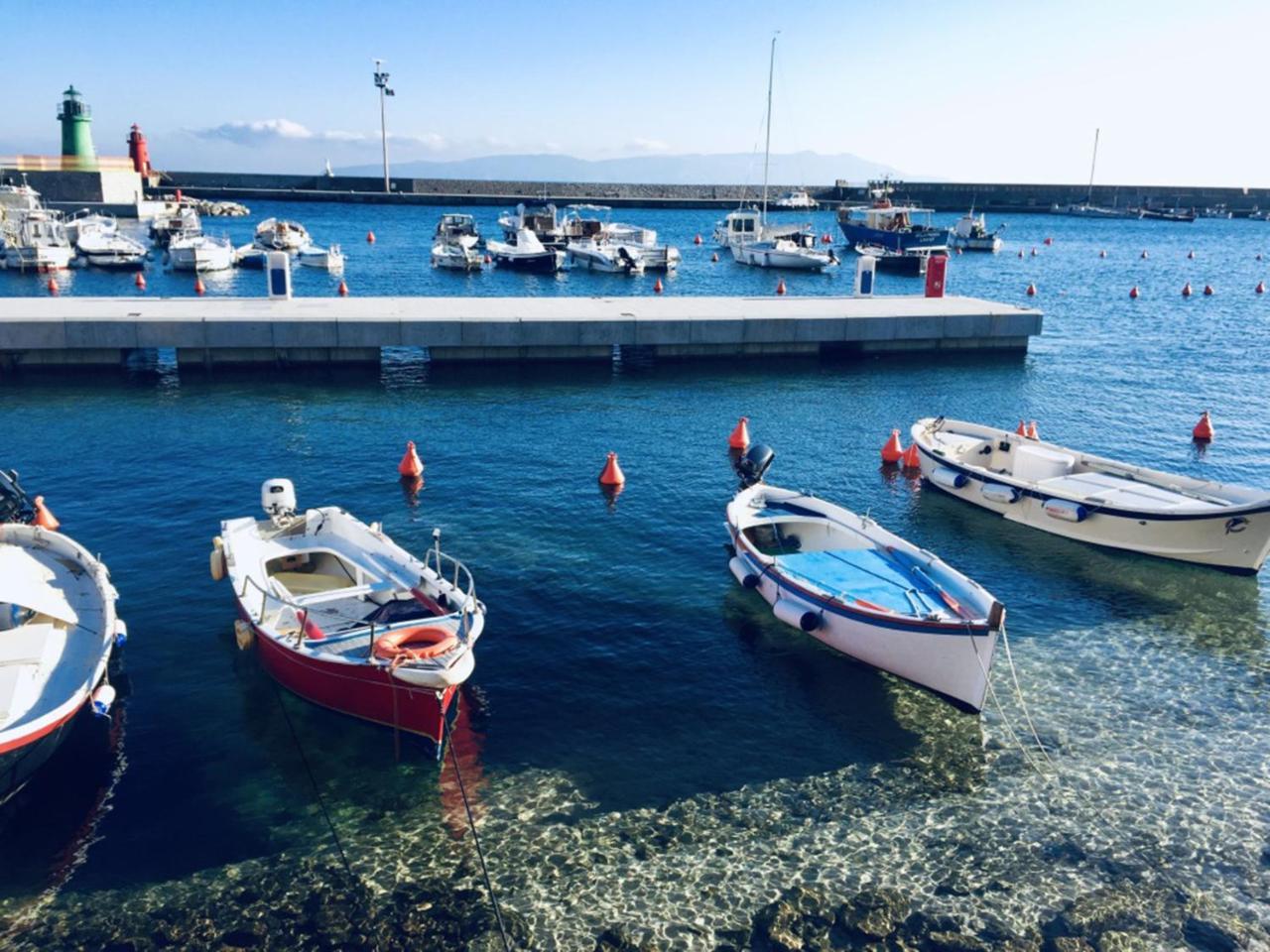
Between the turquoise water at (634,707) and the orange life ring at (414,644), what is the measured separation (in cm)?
162

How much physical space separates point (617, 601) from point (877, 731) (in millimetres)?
6162

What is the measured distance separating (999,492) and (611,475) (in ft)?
33.3

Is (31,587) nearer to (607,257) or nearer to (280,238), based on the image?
(607,257)

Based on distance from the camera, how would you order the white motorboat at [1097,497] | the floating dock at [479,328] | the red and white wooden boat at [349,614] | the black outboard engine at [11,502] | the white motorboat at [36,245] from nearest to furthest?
the red and white wooden boat at [349,614] → the black outboard engine at [11,502] → the white motorboat at [1097,497] → the floating dock at [479,328] → the white motorboat at [36,245]

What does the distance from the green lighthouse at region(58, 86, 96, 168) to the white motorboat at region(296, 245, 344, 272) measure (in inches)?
2144

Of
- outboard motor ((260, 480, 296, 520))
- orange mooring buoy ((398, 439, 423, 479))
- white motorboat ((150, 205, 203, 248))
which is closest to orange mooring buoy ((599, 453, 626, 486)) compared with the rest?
orange mooring buoy ((398, 439, 423, 479))

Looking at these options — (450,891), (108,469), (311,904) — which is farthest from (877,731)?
(108,469)

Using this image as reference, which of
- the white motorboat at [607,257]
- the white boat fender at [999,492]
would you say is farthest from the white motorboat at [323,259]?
the white boat fender at [999,492]

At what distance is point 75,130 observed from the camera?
10744 centimetres

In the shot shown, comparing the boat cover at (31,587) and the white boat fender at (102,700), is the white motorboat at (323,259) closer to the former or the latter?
the boat cover at (31,587)

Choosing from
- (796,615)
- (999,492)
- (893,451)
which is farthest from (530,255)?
(796,615)

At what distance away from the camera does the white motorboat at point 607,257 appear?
235 ft

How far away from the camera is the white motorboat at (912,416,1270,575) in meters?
21.5

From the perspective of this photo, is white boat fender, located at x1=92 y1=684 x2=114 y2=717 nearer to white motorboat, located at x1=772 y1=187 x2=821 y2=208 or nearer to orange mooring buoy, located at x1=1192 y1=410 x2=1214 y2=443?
orange mooring buoy, located at x1=1192 y1=410 x2=1214 y2=443
